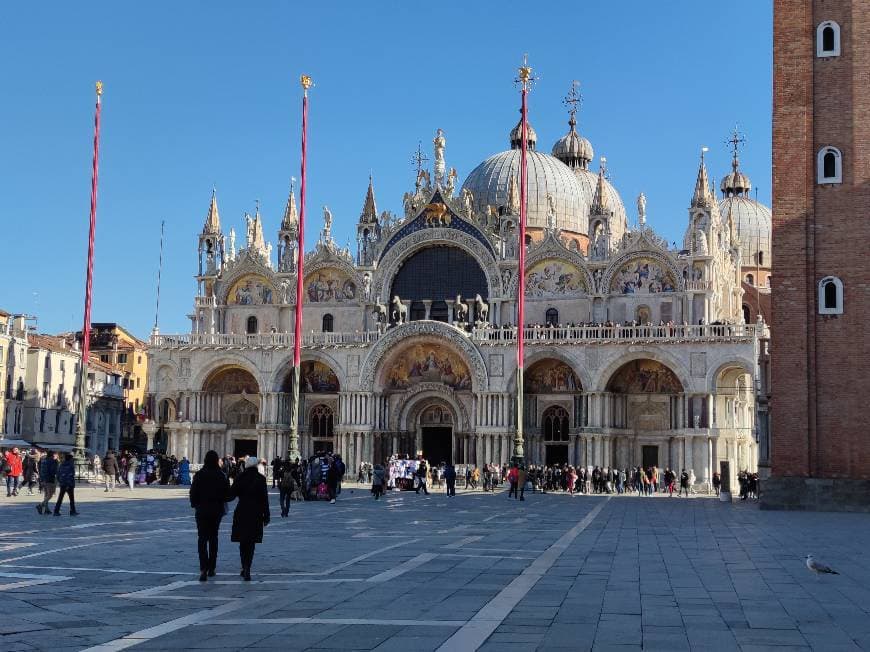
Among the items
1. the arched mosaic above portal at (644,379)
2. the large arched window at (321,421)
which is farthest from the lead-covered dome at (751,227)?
the large arched window at (321,421)

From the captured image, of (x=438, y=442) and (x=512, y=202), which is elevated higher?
(x=512, y=202)

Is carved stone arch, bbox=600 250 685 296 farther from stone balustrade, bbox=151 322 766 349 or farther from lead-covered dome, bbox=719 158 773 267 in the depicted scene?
lead-covered dome, bbox=719 158 773 267

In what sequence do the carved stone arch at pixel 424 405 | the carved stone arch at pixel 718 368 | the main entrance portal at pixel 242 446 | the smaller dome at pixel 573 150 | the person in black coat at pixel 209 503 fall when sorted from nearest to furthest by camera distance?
the person in black coat at pixel 209 503 < the carved stone arch at pixel 718 368 < the carved stone arch at pixel 424 405 < the main entrance portal at pixel 242 446 < the smaller dome at pixel 573 150

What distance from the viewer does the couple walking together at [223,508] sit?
14320 millimetres

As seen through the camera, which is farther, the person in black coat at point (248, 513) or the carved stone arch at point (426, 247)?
the carved stone arch at point (426, 247)

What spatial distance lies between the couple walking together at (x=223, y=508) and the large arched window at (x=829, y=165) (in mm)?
26837

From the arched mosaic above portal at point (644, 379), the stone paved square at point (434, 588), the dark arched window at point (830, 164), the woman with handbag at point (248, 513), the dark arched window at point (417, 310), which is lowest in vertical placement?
the stone paved square at point (434, 588)

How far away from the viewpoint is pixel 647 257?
57031 mm

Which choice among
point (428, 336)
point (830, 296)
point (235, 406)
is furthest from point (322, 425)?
point (830, 296)

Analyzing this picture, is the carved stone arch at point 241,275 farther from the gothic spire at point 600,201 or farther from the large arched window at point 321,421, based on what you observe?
the gothic spire at point 600,201

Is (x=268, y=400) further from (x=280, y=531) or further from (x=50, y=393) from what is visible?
(x=280, y=531)

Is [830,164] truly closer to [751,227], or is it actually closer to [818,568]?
[818,568]

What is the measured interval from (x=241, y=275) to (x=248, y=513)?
50.9 m

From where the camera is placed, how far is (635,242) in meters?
57.2
